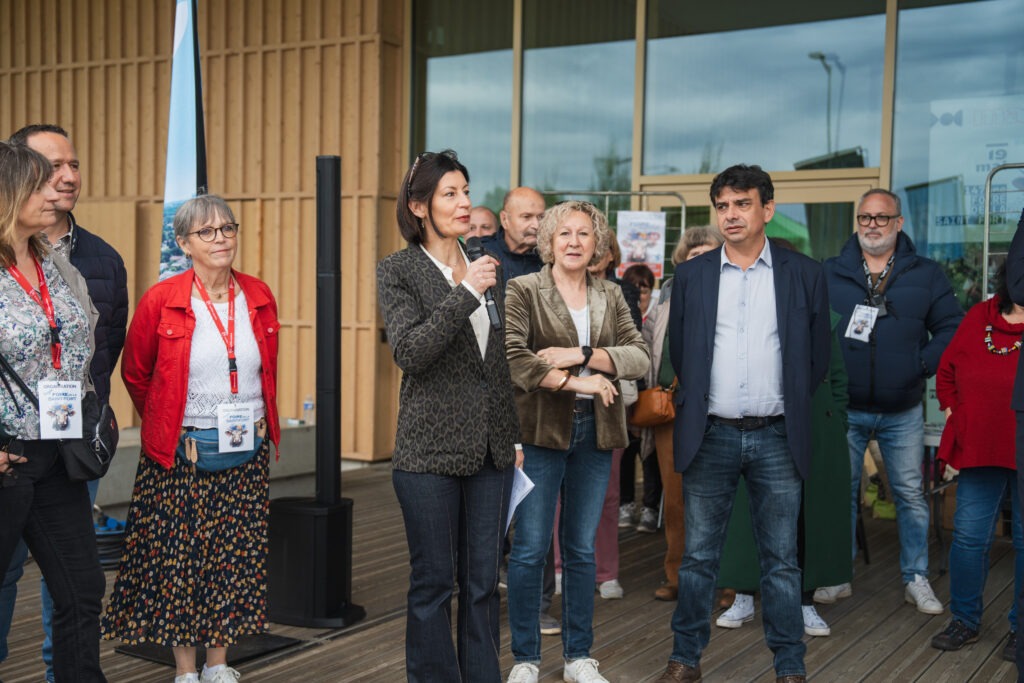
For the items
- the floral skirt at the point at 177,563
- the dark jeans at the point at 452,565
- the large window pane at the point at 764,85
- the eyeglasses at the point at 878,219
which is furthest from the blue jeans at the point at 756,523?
the large window pane at the point at 764,85

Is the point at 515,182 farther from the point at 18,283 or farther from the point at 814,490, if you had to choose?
the point at 18,283

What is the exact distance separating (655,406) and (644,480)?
242 cm

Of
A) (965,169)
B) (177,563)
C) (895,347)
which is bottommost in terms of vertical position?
(177,563)

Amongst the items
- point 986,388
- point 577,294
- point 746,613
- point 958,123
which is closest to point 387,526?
point 746,613

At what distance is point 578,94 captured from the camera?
339 inches

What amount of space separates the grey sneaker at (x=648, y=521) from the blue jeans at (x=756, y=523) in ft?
9.15

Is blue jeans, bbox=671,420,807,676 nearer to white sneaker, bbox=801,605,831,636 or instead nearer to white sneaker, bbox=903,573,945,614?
white sneaker, bbox=801,605,831,636

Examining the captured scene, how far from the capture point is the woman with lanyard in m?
2.62

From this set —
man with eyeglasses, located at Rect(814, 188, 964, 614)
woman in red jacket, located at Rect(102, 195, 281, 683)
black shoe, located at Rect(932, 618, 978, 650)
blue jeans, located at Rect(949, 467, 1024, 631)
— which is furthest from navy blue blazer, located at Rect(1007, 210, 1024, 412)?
woman in red jacket, located at Rect(102, 195, 281, 683)

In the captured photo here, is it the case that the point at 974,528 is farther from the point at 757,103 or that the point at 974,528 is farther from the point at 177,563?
the point at 757,103

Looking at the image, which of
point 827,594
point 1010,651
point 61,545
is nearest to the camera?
point 61,545

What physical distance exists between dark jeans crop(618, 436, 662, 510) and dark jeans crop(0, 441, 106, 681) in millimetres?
3999

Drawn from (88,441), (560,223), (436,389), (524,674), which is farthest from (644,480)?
(88,441)

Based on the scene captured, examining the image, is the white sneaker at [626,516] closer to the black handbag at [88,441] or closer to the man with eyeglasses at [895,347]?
the man with eyeglasses at [895,347]
